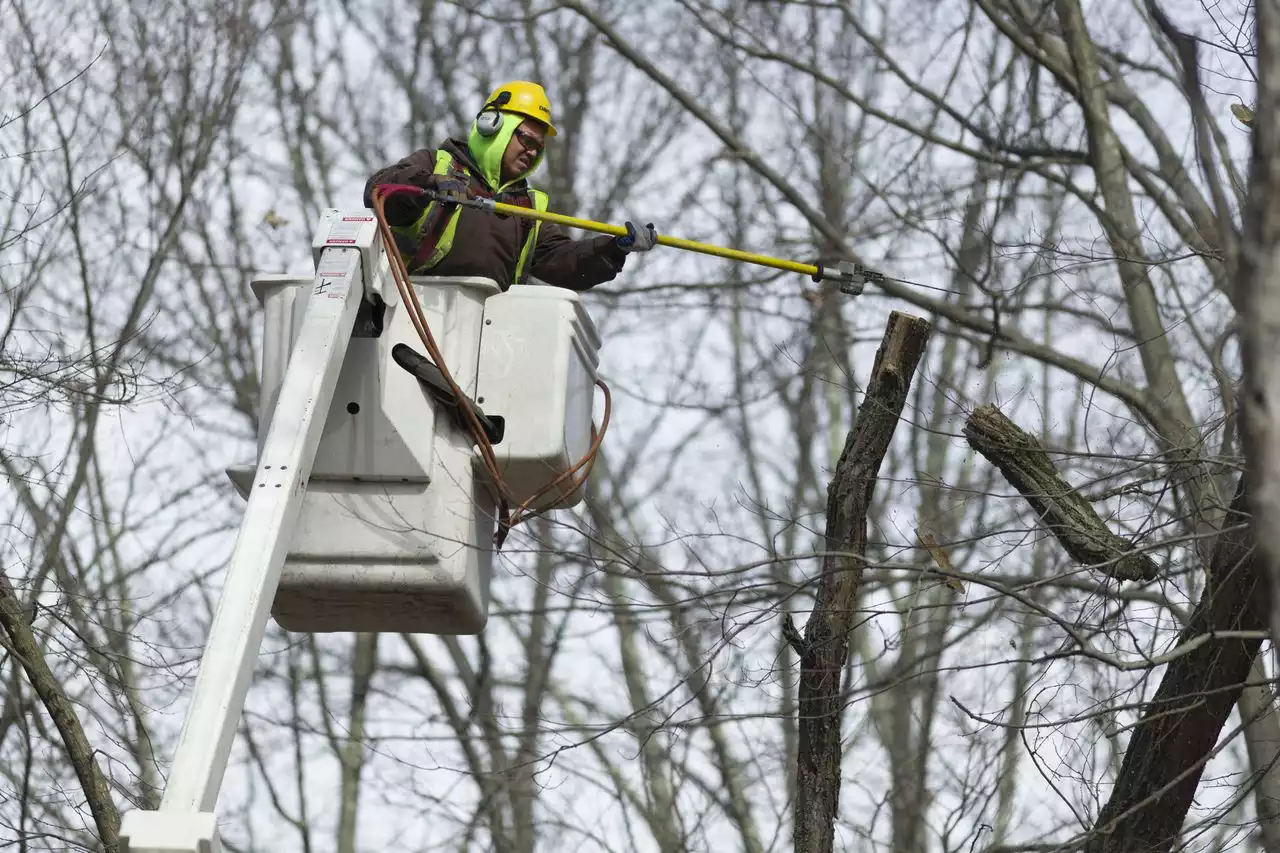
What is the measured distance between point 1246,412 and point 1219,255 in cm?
416

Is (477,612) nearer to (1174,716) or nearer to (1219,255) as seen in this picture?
(1174,716)

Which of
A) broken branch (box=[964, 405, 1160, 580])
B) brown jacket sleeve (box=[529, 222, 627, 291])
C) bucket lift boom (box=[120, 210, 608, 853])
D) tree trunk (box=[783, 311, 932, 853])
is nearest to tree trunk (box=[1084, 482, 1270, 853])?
broken branch (box=[964, 405, 1160, 580])

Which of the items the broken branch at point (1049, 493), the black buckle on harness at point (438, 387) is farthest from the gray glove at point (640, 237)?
the broken branch at point (1049, 493)

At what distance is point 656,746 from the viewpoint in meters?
13.0

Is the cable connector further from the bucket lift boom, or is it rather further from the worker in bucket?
the bucket lift boom

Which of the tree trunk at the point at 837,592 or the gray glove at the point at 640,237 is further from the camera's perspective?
the gray glove at the point at 640,237

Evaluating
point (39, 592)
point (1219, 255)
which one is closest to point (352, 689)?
point (39, 592)

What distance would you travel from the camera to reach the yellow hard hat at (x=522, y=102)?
6344 millimetres

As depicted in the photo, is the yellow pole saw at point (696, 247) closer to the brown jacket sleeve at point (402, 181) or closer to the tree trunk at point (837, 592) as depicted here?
the brown jacket sleeve at point (402, 181)

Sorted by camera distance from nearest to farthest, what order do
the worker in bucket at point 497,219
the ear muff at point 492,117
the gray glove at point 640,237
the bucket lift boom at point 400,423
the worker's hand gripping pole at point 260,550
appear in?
the worker's hand gripping pole at point 260,550 → the bucket lift boom at point 400,423 → the worker in bucket at point 497,219 → the gray glove at point 640,237 → the ear muff at point 492,117

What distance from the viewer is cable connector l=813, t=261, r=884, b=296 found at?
6301 millimetres

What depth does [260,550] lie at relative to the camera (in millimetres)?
4625

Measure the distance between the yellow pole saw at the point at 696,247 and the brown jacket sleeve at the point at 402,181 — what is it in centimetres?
8

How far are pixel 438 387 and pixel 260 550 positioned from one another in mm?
1097
